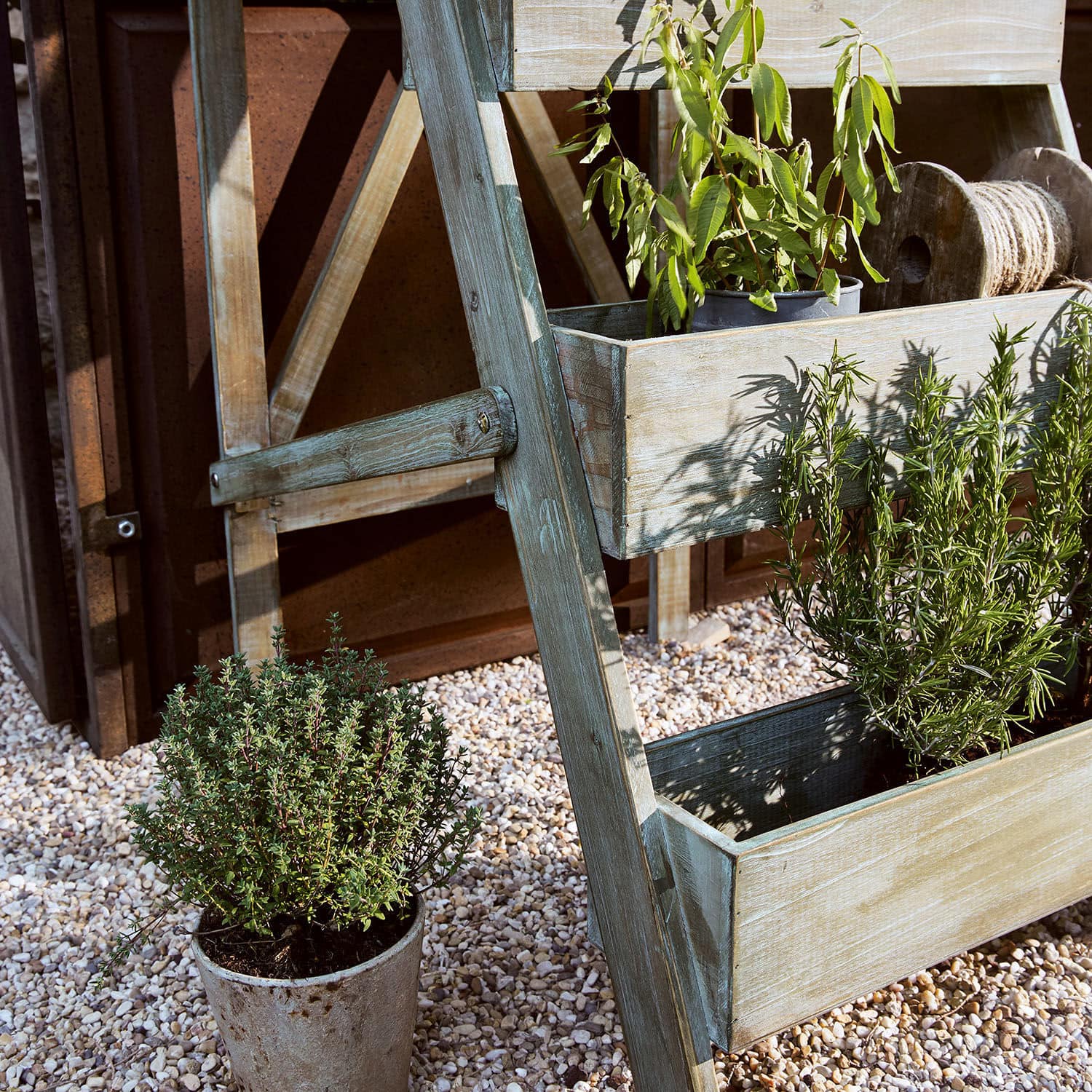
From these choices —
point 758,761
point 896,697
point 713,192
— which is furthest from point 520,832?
Result: point 713,192

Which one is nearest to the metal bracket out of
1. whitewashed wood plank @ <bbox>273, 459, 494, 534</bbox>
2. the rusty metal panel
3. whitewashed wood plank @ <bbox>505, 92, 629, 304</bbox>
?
the rusty metal panel

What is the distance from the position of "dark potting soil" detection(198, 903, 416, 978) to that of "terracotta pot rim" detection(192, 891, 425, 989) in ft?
0.06

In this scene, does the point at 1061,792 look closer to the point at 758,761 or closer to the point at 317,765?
the point at 758,761

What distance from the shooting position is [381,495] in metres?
3.01

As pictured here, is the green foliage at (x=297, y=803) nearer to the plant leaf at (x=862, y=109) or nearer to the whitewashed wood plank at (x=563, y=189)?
the plant leaf at (x=862, y=109)

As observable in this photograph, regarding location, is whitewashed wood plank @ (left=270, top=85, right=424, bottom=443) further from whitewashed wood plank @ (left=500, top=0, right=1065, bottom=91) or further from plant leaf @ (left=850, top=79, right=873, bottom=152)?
plant leaf @ (left=850, top=79, right=873, bottom=152)

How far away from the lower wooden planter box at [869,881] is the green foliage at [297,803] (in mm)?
407

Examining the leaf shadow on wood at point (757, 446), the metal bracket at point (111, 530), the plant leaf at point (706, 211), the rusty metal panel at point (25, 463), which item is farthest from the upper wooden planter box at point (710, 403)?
the rusty metal panel at point (25, 463)

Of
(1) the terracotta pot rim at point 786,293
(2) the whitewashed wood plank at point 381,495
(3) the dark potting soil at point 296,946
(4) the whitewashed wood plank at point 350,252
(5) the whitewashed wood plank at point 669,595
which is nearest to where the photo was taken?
(1) the terracotta pot rim at point 786,293

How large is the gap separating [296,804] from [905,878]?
2.80 feet

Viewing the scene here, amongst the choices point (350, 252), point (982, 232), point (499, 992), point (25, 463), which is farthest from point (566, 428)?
point (25, 463)

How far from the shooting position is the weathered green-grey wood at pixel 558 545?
5.07ft

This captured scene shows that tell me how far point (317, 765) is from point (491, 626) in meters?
1.84

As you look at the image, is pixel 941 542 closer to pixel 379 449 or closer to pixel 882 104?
pixel 882 104
